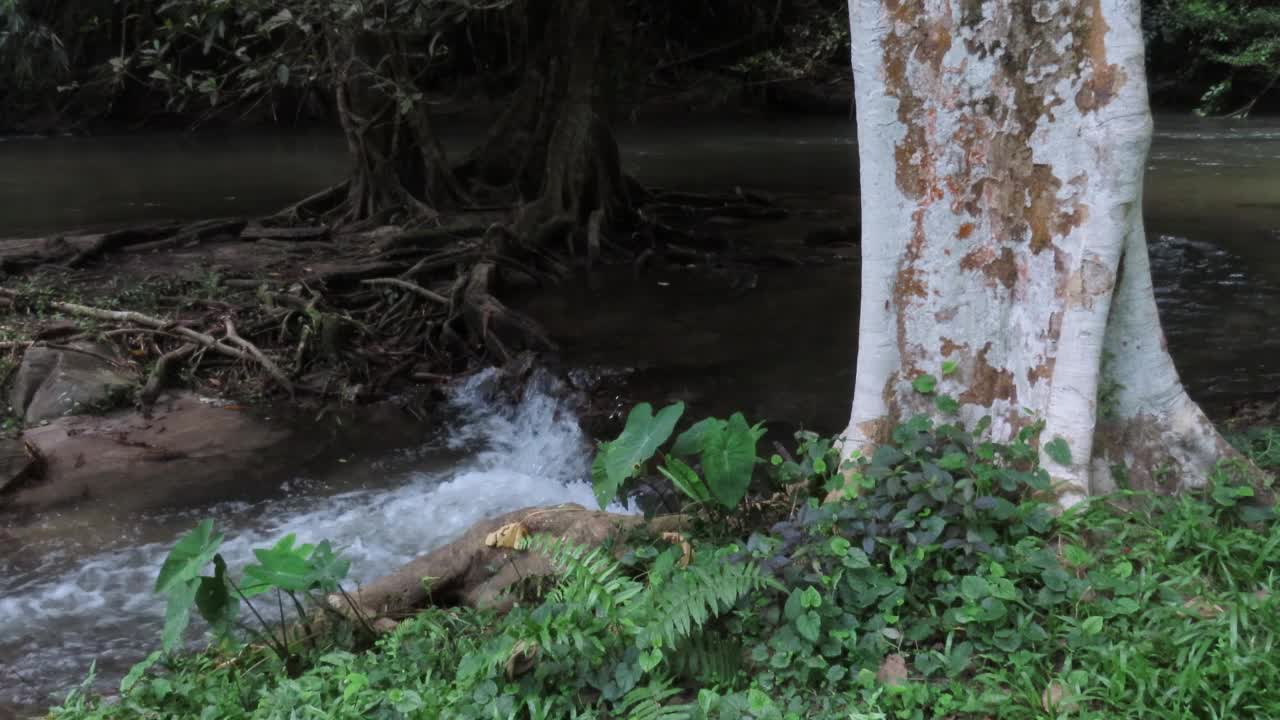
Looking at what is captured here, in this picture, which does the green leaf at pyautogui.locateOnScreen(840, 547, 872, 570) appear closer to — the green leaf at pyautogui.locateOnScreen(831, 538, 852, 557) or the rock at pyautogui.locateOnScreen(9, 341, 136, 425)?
the green leaf at pyautogui.locateOnScreen(831, 538, 852, 557)

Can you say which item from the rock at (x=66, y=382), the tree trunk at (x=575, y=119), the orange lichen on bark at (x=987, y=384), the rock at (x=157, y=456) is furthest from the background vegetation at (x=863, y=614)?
the tree trunk at (x=575, y=119)

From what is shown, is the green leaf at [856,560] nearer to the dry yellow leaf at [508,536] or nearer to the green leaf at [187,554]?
the dry yellow leaf at [508,536]

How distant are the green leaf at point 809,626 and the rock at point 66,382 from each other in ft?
20.1

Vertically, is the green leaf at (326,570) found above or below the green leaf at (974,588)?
below

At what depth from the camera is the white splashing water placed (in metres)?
4.94

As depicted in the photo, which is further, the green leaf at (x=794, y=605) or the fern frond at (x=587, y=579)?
the fern frond at (x=587, y=579)

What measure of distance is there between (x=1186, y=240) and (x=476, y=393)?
28.3 ft

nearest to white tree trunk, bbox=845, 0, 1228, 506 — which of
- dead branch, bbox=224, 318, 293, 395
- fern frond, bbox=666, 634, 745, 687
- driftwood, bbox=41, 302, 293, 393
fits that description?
fern frond, bbox=666, 634, 745, 687

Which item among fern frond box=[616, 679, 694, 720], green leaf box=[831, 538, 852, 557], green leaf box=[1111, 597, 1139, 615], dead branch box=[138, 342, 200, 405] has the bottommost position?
dead branch box=[138, 342, 200, 405]

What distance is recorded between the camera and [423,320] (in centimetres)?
918

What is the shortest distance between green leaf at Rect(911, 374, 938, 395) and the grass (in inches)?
8.8

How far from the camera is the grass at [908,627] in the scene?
2807 mm

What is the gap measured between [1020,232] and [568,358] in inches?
220

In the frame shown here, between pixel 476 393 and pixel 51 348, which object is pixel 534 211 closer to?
pixel 476 393
